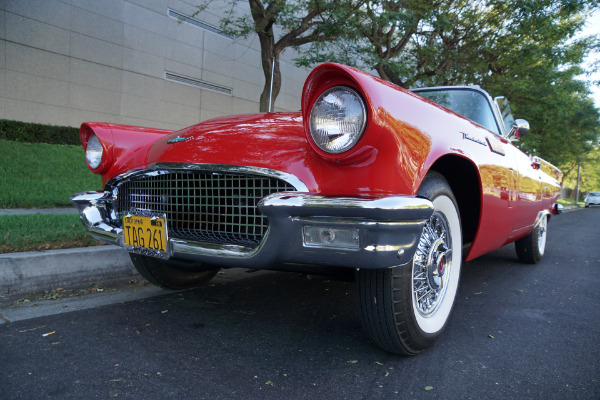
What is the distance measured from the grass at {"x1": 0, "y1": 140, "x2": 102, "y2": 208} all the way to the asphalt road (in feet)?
12.9

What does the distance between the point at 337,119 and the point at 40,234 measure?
9.89 feet

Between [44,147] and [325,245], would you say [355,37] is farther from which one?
[325,245]

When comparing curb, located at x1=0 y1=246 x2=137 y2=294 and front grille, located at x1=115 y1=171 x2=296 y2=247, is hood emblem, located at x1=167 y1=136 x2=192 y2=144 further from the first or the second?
curb, located at x1=0 y1=246 x2=137 y2=294

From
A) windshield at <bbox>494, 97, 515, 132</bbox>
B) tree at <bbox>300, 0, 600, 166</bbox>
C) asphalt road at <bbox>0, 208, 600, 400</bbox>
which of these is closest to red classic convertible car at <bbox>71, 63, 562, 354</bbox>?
asphalt road at <bbox>0, 208, 600, 400</bbox>

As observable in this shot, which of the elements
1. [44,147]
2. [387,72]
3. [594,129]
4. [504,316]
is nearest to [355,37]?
[387,72]

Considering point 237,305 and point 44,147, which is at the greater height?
point 44,147

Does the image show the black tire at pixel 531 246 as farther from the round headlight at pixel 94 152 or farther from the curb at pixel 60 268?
the round headlight at pixel 94 152

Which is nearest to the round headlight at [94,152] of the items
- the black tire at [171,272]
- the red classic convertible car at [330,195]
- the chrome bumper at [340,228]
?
the red classic convertible car at [330,195]

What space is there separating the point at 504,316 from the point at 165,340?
2056 mm

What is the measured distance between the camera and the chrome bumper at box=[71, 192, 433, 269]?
154 centimetres

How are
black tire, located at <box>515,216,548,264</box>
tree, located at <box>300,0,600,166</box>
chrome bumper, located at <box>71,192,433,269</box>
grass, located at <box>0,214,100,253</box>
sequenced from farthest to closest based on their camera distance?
tree, located at <box>300,0,600,166</box> → black tire, located at <box>515,216,548,264</box> → grass, located at <box>0,214,100,253</box> → chrome bumper, located at <box>71,192,433,269</box>

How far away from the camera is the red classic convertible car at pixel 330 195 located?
1.61 m

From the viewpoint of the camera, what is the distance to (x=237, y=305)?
274cm

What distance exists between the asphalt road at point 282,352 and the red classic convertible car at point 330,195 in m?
0.21
